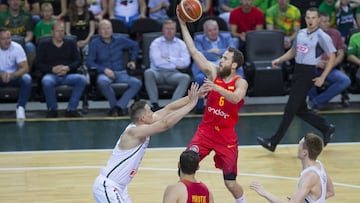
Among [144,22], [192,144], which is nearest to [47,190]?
[192,144]

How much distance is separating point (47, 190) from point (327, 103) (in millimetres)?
6559

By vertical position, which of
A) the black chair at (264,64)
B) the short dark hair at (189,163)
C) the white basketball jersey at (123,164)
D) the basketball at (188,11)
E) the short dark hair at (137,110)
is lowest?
the black chair at (264,64)

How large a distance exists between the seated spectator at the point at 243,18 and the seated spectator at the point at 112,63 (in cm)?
199

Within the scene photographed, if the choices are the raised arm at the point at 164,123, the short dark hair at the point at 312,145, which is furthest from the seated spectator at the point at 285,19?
the short dark hair at the point at 312,145

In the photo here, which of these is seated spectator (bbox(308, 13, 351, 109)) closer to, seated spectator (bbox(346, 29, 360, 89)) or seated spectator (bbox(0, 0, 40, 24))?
seated spectator (bbox(346, 29, 360, 89))

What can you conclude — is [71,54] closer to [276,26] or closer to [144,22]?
[144,22]

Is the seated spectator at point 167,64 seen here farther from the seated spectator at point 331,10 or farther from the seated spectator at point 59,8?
the seated spectator at point 331,10

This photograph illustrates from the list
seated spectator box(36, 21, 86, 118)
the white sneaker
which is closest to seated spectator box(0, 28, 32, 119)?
the white sneaker

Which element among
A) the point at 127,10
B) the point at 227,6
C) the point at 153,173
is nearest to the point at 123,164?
the point at 153,173

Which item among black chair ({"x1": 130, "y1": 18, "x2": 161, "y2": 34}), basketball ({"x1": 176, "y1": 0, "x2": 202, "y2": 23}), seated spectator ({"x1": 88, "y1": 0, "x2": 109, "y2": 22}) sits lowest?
black chair ({"x1": 130, "y1": 18, "x2": 161, "y2": 34})

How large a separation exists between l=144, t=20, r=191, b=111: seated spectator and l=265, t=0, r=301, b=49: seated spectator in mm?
2060

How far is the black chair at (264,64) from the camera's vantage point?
578 inches

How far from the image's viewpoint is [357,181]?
35.0ft

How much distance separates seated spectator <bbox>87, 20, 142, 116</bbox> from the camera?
557 inches
